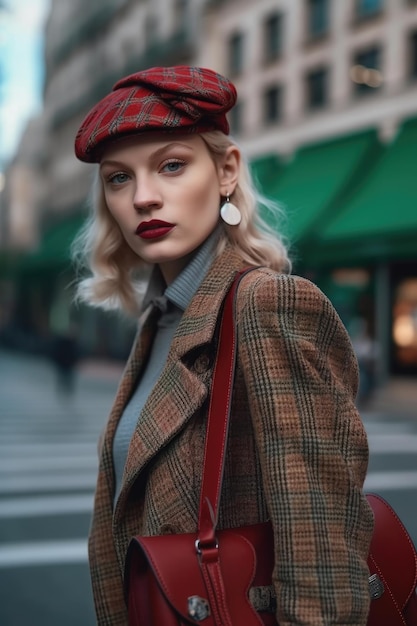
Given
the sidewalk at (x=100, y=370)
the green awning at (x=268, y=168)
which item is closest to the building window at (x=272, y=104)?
the green awning at (x=268, y=168)

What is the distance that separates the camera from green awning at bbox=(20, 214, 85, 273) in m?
33.6

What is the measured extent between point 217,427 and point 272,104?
24.5 m

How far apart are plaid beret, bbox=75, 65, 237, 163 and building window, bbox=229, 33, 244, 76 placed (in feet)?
82.4

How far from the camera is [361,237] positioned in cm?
1747

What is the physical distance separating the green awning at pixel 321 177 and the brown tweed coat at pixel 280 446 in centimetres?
1622

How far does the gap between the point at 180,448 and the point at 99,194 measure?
2.49ft

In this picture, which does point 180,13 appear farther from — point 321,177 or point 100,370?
point 100,370

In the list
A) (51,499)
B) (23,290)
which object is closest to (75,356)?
(51,499)

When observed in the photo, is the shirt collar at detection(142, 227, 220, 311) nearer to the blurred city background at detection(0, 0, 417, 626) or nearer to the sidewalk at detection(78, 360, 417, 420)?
the blurred city background at detection(0, 0, 417, 626)

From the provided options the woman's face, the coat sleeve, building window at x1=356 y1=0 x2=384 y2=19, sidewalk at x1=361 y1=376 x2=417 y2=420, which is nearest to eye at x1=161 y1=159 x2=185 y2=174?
the woman's face

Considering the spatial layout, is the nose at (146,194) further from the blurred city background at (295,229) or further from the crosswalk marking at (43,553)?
the crosswalk marking at (43,553)

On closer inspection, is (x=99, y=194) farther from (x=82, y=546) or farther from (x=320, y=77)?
(x=320, y=77)

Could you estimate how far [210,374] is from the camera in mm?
1687

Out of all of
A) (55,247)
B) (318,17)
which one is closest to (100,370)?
(55,247)
